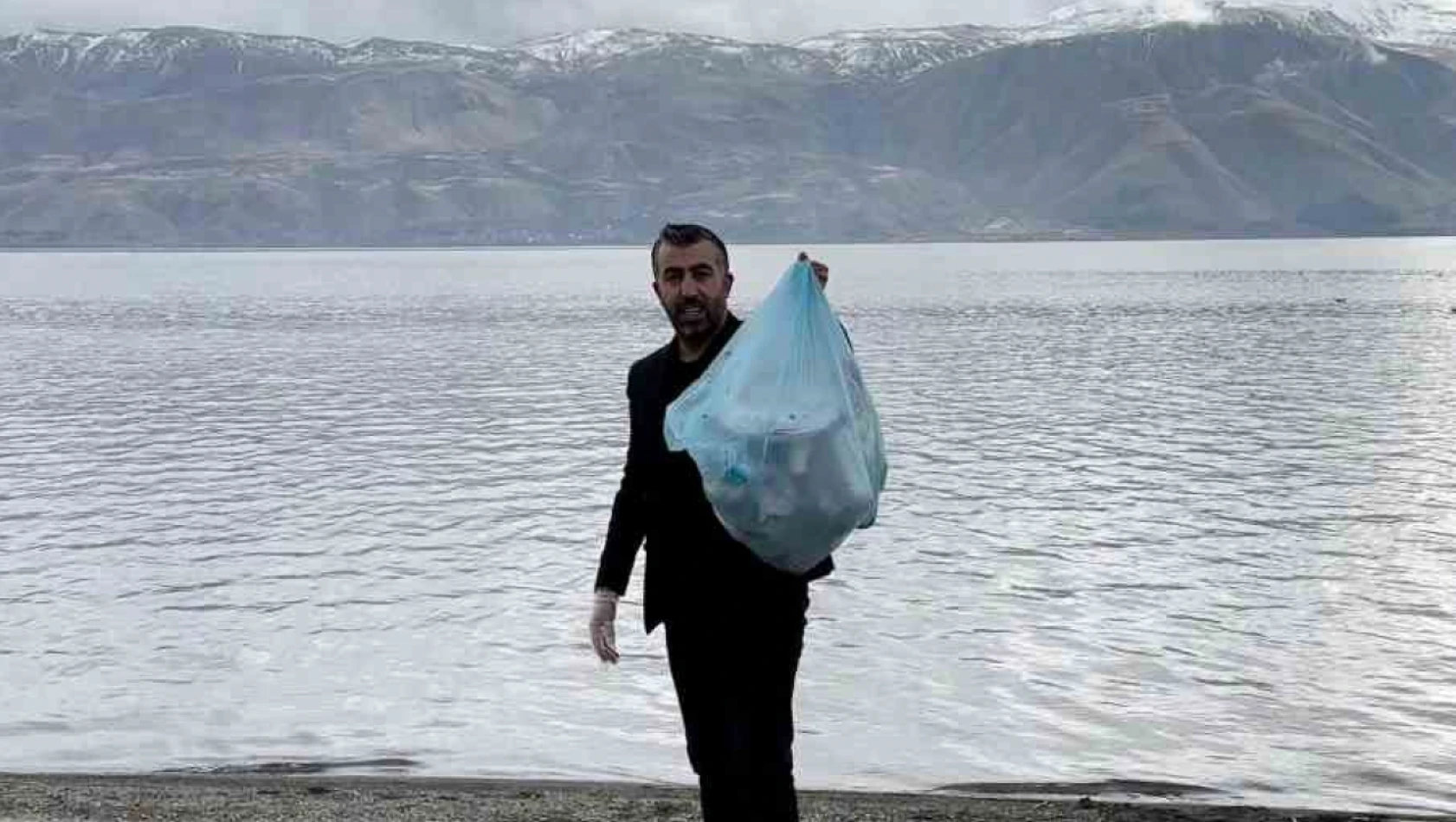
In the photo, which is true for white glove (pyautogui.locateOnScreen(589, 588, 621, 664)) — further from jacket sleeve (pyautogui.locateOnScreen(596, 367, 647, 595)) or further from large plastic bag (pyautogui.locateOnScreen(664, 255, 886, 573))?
large plastic bag (pyautogui.locateOnScreen(664, 255, 886, 573))

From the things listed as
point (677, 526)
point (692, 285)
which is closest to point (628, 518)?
point (677, 526)

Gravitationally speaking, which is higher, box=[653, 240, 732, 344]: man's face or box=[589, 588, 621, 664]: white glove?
box=[653, 240, 732, 344]: man's face

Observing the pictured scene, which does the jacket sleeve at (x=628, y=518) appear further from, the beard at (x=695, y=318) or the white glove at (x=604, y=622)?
the beard at (x=695, y=318)

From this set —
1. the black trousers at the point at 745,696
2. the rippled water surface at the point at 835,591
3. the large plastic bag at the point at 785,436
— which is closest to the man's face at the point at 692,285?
the large plastic bag at the point at 785,436

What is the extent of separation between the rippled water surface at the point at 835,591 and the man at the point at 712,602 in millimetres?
7482

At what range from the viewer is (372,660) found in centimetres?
1902

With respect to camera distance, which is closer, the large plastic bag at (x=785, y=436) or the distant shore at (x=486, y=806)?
the large plastic bag at (x=785, y=436)

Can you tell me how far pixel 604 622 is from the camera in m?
7.75

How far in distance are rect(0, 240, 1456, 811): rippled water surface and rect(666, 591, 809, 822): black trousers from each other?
7.47 metres

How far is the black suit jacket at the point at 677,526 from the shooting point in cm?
694

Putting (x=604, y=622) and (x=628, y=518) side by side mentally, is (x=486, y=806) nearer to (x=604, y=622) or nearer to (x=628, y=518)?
(x=604, y=622)

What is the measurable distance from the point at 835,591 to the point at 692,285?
16.1 m

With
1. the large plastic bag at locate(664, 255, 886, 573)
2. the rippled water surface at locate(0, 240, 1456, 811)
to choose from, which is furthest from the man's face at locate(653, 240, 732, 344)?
the rippled water surface at locate(0, 240, 1456, 811)

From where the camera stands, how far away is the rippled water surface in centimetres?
1574
